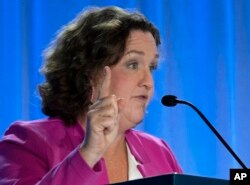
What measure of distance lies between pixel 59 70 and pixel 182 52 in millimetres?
970

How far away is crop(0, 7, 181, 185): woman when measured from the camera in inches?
51.8

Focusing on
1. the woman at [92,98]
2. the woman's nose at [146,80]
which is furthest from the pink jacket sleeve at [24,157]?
the woman's nose at [146,80]

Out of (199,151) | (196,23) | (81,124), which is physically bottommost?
(199,151)

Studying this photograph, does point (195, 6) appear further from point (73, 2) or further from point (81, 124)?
point (81, 124)

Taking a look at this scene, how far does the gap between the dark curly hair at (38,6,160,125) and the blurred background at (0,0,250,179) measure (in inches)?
28.2

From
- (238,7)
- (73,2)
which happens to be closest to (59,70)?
(73,2)

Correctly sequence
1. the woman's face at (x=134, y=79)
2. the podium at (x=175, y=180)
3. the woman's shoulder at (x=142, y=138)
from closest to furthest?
the podium at (x=175, y=180), the woman's face at (x=134, y=79), the woman's shoulder at (x=142, y=138)

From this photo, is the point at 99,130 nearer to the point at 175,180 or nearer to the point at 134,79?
the point at 175,180

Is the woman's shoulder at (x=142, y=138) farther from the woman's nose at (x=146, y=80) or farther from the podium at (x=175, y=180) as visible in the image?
the podium at (x=175, y=180)

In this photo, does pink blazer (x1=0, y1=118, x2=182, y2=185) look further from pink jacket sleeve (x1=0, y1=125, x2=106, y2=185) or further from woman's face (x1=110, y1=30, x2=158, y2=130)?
woman's face (x1=110, y1=30, x2=158, y2=130)

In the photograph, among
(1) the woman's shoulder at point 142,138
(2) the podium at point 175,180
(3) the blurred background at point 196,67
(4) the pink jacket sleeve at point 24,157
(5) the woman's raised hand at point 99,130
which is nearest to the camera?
(2) the podium at point 175,180

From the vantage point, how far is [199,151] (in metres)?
2.36

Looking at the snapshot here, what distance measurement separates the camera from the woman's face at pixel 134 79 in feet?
4.59

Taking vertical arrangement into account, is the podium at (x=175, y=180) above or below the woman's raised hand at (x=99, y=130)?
below
